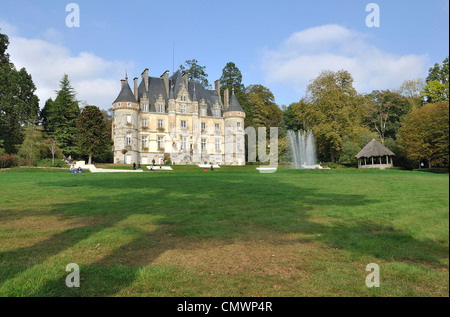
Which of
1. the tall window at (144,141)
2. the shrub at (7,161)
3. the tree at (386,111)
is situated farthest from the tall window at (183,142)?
the tree at (386,111)

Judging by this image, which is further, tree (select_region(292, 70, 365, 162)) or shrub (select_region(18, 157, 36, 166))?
tree (select_region(292, 70, 365, 162))

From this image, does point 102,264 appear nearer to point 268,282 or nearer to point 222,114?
point 268,282

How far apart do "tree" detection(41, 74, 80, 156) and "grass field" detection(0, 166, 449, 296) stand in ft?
156

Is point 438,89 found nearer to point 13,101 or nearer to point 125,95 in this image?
point 125,95

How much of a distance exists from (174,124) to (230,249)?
5293 centimetres

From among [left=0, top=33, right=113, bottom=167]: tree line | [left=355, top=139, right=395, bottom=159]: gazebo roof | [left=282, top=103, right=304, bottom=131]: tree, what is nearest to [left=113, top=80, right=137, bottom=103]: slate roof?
[left=0, top=33, right=113, bottom=167]: tree line

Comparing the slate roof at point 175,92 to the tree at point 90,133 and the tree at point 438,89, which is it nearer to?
the tree at point 90,133

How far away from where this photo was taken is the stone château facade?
52750 millimetres

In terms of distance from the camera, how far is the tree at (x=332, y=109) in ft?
160

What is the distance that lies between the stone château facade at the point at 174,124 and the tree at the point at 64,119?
281 inches

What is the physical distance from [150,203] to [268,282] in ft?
23.1

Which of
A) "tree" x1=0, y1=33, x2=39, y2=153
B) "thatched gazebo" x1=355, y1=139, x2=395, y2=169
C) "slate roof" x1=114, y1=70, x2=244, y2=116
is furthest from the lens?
"slate roof" x1=114, y1=70, x2=244, y2=116

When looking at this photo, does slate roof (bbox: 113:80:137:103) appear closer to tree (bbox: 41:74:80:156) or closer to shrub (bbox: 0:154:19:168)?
tree (bbox: 41:74:80:156)

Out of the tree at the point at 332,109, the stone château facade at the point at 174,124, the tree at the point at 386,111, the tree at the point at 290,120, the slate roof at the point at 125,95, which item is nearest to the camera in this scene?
the tree at the point at 332,109
